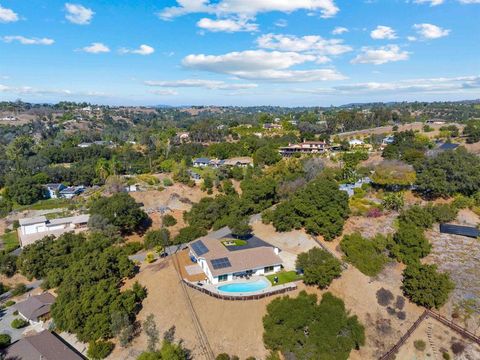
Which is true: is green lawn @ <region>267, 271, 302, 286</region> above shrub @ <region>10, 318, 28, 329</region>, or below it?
above

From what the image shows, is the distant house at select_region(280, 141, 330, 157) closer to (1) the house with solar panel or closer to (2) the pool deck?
(1) the house with solar panel

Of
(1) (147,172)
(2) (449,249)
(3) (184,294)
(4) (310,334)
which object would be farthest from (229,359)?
(1) (147,172)

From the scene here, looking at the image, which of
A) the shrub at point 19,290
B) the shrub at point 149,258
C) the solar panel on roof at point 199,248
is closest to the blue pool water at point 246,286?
the solar panel on roof at point 199,248

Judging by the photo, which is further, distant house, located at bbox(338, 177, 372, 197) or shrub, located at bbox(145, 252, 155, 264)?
distant house, located at bbox(338, 177, 372, 197)

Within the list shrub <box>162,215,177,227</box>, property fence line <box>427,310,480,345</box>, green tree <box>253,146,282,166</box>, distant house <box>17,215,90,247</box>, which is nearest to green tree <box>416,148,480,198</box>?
property fence line <box>427,310,480,345</box>

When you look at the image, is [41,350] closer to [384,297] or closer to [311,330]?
[311,330]

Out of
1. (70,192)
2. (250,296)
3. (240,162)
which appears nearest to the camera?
(250,296)

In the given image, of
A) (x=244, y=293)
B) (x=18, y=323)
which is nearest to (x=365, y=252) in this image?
(x=244, y=293)
